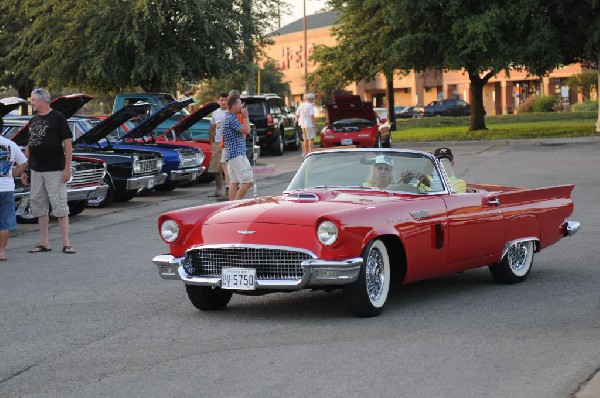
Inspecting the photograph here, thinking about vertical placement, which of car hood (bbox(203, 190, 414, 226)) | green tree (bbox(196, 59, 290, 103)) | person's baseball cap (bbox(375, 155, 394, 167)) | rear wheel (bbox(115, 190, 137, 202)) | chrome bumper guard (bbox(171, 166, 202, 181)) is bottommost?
rear wheel (bbox(115, 190, 137, 202))

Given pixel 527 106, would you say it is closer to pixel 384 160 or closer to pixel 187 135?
pixel 187 135

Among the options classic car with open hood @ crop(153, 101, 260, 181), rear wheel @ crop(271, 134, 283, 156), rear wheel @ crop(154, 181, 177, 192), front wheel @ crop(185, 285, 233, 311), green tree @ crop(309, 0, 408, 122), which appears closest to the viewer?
front wheel @ crop(185, 285, 233, 311)

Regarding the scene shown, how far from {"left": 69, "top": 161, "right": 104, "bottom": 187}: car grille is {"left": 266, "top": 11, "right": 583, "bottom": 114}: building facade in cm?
7350

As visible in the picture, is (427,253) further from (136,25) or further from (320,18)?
(320,18)

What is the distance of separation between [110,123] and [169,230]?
11.6 m

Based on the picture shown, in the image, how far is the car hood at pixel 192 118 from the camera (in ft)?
77.4

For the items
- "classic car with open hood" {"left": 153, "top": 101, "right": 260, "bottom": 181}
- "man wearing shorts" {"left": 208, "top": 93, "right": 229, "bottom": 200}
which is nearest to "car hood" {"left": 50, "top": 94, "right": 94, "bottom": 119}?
"man wearing shorts" {"left": 208, "top": 93, "right": 229, "bottom": 200}

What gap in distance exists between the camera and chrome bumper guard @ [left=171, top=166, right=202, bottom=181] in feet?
75.9

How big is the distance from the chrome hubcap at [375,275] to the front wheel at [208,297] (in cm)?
117

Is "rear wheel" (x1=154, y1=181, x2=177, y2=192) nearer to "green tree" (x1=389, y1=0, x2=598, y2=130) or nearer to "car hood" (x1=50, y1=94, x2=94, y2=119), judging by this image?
"car hood" (x1=50, y1=94, x2=94, y2=119)

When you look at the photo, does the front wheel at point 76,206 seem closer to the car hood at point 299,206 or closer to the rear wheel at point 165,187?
the rear wheel at point 165,187

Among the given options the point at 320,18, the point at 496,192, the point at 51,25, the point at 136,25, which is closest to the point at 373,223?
the point at 496,192

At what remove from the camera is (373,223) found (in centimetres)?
920

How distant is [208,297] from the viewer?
9.74m
